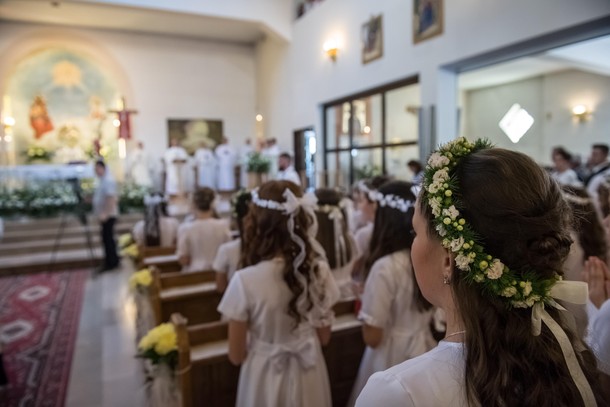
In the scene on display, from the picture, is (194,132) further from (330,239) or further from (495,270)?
(495,270)

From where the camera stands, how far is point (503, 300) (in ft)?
2.45

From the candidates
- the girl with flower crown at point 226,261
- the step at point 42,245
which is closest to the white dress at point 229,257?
the girl with flower crown at point 226,261

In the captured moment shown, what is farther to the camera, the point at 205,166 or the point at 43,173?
the point at 205,166

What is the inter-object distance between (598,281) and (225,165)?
12129mm

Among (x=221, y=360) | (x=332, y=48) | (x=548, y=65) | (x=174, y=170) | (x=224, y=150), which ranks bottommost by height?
(x=221, y=360)

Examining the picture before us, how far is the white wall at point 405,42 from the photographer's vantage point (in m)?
4.62

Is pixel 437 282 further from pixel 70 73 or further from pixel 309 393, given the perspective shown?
pixel 70 73

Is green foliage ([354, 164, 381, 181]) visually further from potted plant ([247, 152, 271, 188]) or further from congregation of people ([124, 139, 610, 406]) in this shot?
congregation of people ([124, 139, 610, 406])

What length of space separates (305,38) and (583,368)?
10.6m

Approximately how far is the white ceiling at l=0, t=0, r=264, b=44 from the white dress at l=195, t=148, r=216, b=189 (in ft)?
12.0

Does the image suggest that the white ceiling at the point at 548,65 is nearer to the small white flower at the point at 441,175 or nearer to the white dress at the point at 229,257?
the white dress at the point at 229,257

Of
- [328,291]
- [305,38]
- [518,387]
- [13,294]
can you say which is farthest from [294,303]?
[305,38]

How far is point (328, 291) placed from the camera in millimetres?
1914

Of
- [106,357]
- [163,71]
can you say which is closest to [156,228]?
[106,357]
